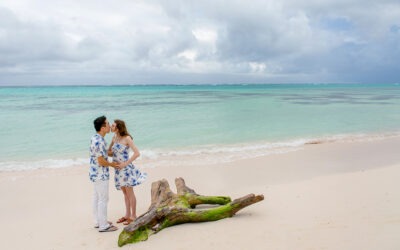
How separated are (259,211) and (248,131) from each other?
13301mm

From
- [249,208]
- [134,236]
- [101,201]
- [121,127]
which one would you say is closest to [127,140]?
[121,127]

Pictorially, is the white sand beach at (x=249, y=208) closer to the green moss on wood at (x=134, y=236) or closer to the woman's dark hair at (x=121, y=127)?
the green moss on wood at (x=134, y=236)

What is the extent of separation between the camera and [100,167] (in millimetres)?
5766

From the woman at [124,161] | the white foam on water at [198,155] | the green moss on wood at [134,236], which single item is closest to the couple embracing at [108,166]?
the woman at [124,161]

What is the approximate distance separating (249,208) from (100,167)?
2798 millimetres

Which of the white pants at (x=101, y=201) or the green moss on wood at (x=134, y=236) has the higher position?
the white pants at (x=101, y=201)

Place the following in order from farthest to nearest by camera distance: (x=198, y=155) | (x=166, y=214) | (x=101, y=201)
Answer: (x=198, y=155) → (x=101, y=201) → (x=166, y=214)

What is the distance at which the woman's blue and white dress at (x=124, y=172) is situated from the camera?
19.9ft

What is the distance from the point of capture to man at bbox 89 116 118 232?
565cm

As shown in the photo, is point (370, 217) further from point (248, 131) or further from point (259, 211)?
point (248, 131)

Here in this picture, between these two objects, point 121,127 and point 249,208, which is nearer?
point 121,127

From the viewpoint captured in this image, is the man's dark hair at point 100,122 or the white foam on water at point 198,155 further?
→ the white foam on water at point 198,155

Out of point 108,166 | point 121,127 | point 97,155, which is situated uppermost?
point 121,127

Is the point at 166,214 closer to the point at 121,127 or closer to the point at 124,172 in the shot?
the point at 124,172
